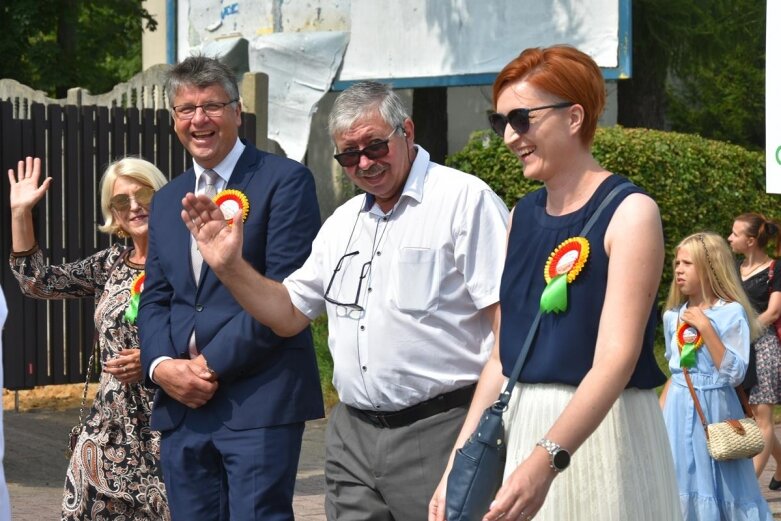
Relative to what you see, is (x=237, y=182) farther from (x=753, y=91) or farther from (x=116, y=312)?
(x=753, y=91)

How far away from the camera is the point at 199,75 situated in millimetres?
4836

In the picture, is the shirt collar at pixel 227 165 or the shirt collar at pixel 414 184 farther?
the shirt collar at pixel 227 165

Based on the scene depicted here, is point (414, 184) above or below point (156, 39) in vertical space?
below

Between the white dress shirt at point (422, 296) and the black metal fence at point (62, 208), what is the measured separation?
5867 millimetres

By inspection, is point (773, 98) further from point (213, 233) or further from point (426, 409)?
point (213, 233)

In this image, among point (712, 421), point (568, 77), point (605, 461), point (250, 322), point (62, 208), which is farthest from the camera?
point (62, 208)

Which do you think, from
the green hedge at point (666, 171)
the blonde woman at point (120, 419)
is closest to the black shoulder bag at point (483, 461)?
the blonde woman at point (120, 419)

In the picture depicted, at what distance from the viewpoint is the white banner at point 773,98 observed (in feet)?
24.0

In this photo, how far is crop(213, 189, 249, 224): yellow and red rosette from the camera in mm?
4715

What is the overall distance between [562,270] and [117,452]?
9.11 ft

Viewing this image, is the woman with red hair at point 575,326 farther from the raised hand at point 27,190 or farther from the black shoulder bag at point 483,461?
the raised hand at point 27,190

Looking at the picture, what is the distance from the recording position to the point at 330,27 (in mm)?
17578

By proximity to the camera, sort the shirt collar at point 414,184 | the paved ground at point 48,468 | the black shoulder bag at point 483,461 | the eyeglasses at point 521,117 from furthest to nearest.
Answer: the paved ground at point 48,468, the shirt collar at point 414,184, the eyeglasses at point 521,117, the black shoulder bag at point 483,461

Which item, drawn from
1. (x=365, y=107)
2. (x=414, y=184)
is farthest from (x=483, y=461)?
(x=365, y=107)
